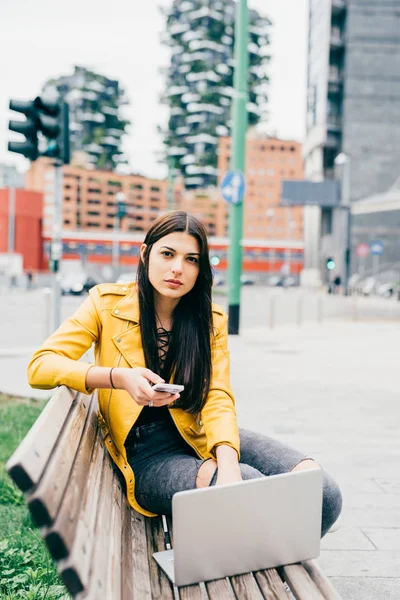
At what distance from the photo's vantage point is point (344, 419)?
243 inches

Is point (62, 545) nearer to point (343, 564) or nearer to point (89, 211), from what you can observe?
point (343, 564)

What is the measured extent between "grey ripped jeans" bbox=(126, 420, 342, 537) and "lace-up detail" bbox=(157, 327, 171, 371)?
228 millimetres

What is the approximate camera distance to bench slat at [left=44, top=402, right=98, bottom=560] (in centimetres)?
146

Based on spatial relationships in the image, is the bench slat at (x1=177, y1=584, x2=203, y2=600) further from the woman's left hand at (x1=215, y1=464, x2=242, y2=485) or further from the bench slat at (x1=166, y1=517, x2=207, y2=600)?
the woman's left hand at (x1=215, y1=464, x2=242, y2=485)

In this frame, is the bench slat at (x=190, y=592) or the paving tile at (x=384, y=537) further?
the paving tile at (x=384, y=537)

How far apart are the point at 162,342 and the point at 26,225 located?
56.7 metres

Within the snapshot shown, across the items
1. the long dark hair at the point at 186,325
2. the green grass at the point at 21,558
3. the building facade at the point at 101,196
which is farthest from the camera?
the building facade at the point at 101,196

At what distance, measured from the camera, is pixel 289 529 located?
1965 millimetres

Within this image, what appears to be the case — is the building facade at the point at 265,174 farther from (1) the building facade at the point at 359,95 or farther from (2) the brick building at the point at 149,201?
(1) the building facade at the point at 359,95

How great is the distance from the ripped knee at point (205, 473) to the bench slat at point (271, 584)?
347mm

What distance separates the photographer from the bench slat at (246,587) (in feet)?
6.10

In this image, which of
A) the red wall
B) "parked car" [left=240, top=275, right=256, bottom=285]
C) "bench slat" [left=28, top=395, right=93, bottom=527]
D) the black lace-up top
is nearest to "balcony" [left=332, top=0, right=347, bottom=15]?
"parked car" [left=240, top=275, right=256, bottom=285]

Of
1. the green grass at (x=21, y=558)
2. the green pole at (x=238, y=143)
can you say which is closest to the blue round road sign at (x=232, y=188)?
the green pole at (x=238, y=143)

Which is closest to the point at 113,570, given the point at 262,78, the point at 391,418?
the point at 391,418
